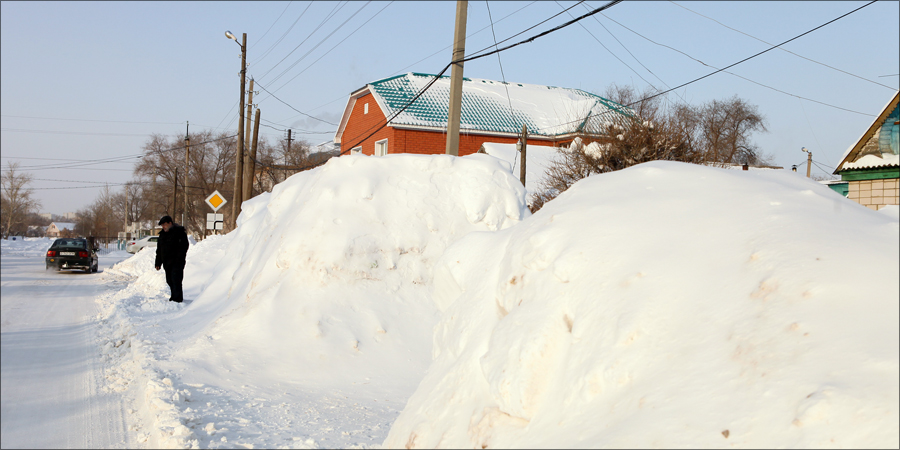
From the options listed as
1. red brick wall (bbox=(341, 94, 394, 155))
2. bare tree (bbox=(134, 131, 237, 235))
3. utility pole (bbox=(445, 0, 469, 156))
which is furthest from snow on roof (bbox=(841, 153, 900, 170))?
bare tree (bbox=(134, 131, 237, 235))

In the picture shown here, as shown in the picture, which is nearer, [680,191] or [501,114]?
[680,191]

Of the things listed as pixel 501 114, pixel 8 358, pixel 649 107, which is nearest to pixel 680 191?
pixel 8 358

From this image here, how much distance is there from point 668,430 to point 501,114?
28.5 m

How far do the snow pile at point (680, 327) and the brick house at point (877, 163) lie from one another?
544 inches

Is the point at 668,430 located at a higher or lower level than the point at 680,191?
lower

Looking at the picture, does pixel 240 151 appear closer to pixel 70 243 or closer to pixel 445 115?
pixel 70 243

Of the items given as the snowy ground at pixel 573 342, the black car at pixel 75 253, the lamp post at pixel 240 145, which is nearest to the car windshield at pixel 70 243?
the black car at pixel 75 253

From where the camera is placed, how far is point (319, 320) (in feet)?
23.7

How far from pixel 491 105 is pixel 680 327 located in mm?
28602

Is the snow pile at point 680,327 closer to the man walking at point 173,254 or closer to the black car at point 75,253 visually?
the man walking at point 173,254

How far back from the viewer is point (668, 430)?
107 inches

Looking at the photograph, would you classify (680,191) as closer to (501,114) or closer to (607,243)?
(607,243)

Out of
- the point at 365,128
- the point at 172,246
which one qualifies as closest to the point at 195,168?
the point at 365,128

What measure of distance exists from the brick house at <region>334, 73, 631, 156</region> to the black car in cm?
1241
